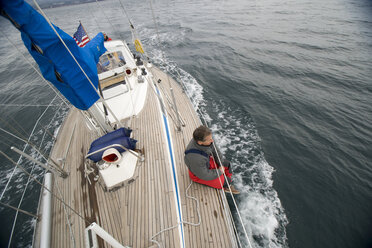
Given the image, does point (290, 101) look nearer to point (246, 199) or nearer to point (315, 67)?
point (315, 67)

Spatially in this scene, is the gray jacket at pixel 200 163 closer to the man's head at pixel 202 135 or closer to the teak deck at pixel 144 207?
the man's head at pixel 202 135

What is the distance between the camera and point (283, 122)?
707 cm

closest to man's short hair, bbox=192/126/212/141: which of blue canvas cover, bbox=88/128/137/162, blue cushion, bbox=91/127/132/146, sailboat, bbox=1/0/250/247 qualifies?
sailboat, bbox=1/0/250/247

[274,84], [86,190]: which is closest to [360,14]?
[274,84]

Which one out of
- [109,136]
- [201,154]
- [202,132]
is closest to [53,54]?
[109,136]

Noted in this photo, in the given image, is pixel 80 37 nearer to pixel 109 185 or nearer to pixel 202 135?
pixel 109 185

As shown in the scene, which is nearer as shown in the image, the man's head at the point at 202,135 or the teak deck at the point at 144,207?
the man's head at the point at 202,135

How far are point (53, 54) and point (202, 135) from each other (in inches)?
105

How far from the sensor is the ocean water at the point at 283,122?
13.8 feet

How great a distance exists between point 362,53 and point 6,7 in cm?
1769

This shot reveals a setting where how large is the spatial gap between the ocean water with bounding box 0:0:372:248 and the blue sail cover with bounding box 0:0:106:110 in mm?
1538

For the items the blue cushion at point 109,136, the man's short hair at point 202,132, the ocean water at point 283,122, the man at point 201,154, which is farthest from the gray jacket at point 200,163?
the ocean water at point 283,122

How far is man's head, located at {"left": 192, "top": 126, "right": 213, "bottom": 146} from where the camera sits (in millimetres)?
2533

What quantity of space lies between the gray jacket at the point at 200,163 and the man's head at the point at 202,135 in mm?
117
